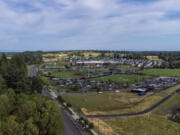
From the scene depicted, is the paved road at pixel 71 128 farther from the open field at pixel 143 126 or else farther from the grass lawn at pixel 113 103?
the grass lawn at pixel 113 103

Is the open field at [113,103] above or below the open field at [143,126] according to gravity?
above

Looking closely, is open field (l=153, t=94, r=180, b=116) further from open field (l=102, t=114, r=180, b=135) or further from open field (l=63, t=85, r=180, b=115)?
open field (l=102, t=114, r=180, b=135)

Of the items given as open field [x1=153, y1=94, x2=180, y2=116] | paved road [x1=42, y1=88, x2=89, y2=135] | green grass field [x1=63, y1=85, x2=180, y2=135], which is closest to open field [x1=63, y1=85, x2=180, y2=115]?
green grass field [x1=63, y1=85, x2=180, y2=135]

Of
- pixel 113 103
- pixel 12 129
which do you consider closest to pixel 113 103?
pixel 113 103

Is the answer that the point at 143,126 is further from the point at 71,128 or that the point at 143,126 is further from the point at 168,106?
the point at 168,106

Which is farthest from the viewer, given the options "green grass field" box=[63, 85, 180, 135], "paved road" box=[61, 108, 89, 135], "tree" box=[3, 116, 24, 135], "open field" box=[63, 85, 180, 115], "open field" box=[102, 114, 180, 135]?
"open field" box=[63, 85, 180, 115]

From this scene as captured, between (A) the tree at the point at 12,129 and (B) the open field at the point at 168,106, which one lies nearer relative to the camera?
(A) the tree at the point at 12,129

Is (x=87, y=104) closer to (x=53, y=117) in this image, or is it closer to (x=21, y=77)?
(x=21, y=77)

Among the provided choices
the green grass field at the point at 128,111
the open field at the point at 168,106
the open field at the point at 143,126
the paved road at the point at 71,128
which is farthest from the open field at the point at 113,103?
the paved road at the point at 71,128

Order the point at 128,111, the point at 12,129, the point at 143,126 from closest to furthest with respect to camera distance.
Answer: the point at 12,129, the point at 143,126, the point at 128,111
